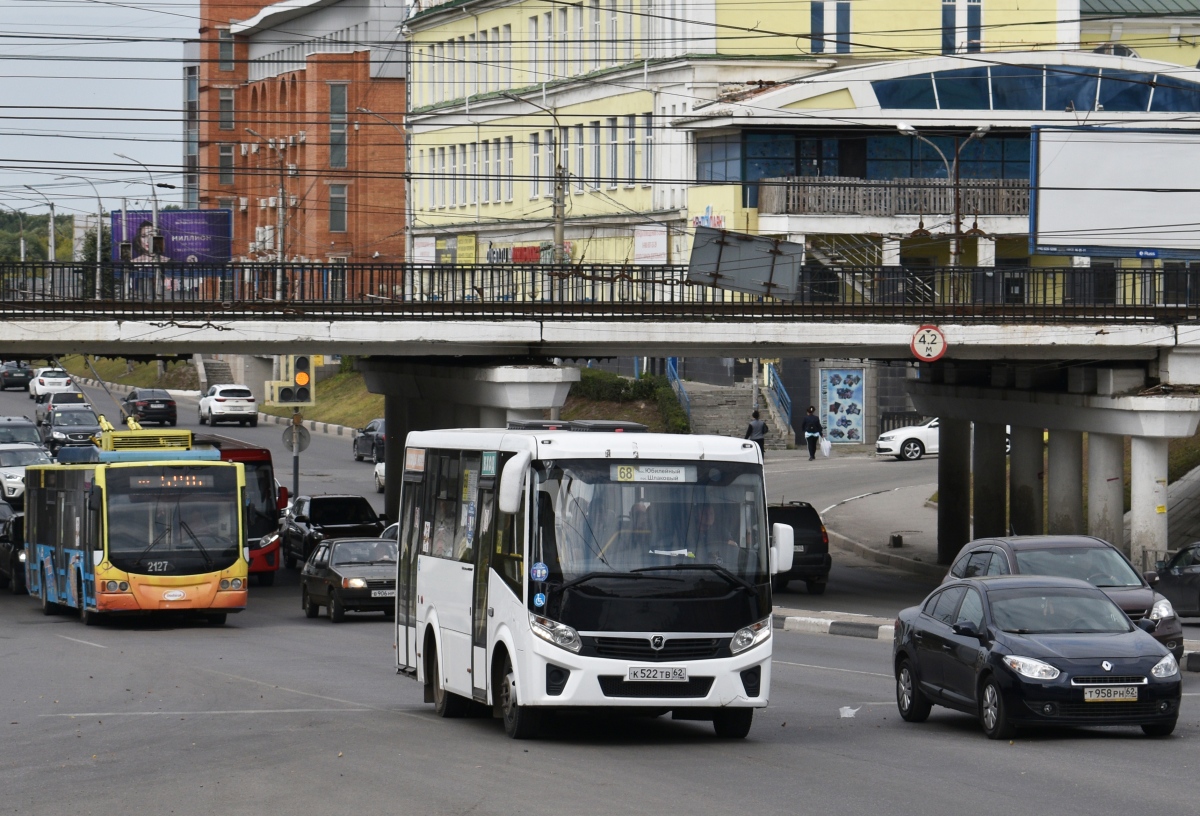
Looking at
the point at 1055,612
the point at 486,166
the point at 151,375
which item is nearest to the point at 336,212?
the point at 486,166

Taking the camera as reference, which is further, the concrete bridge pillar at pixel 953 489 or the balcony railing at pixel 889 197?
the balcony railing at pixel 889 197

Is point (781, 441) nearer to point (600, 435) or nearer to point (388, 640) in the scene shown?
point (388, 640)

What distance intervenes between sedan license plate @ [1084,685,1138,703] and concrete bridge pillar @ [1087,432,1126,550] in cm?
2271

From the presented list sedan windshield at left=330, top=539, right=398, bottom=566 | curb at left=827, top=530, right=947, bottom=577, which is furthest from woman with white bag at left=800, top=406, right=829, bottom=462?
sedan windshield at left=330, top=539, right=398, bottom=566

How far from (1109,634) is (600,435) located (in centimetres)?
425

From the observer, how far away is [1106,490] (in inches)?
1449

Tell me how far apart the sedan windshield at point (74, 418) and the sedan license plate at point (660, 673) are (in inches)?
2325

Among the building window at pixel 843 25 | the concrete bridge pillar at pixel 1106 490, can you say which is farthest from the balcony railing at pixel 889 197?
the concrete bridge pillar at pixel 1106 490

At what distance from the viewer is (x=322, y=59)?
96.0 m

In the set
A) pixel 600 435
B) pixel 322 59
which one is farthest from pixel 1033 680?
pixel 322 59

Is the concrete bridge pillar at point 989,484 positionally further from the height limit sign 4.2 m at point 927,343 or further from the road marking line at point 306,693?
the road marking line at point 306,693

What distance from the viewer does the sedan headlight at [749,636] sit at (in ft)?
47.1

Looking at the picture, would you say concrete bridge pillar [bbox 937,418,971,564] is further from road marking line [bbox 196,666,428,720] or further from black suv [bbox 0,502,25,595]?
road marking line [bbox 196,666,428,720]

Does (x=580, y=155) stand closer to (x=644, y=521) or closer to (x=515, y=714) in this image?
(x=644, y=521)
